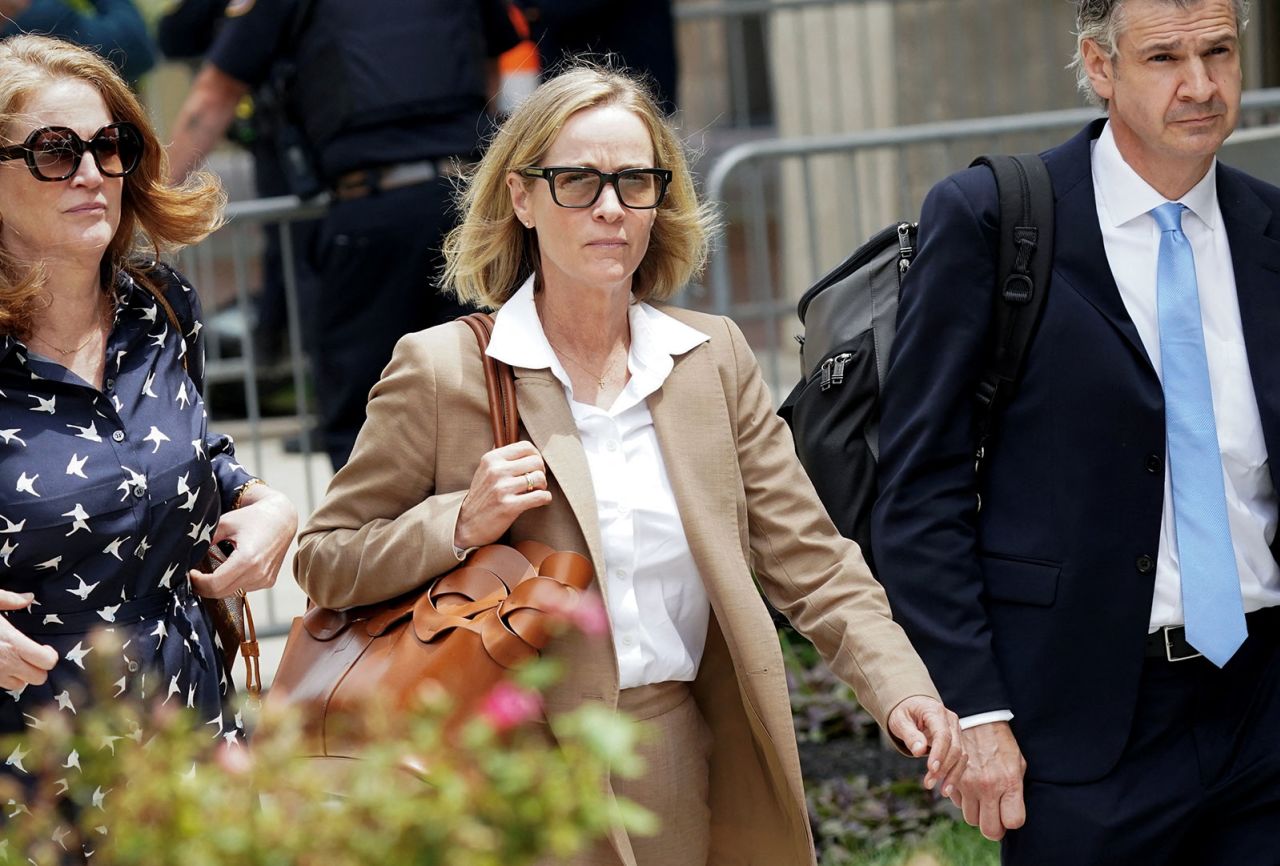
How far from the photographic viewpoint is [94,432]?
2.76 metres

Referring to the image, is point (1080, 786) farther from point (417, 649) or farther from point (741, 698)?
point (417, 649)

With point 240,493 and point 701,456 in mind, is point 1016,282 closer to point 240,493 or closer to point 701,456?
point 701,456

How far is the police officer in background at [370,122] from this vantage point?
5.41 meters

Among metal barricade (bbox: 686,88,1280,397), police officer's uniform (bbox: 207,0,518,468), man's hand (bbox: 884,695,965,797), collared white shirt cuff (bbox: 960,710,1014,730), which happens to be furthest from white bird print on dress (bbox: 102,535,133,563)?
police officer's uniform (bbox: 207,0,518,468)

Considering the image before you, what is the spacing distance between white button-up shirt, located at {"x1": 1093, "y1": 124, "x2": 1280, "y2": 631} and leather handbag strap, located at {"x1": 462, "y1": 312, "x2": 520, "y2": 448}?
40.5 inches

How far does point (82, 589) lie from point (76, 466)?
18cm

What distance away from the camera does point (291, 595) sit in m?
6.59

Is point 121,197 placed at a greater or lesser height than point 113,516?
greater

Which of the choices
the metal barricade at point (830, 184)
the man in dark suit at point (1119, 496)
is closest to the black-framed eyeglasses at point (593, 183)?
the man in dark suit at point (1119, 496)

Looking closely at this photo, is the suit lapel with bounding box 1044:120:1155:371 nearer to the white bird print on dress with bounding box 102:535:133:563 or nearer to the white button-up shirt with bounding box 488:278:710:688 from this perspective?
the white button-up shirt with bounding box 488:278:710:688

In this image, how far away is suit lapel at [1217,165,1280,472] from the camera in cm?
302

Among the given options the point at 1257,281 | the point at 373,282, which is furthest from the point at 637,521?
the point at 373,282

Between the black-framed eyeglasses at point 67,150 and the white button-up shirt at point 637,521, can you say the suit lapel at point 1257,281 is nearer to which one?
the white button-up shirt at point 637,521

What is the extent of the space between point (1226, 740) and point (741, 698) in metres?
0.81
